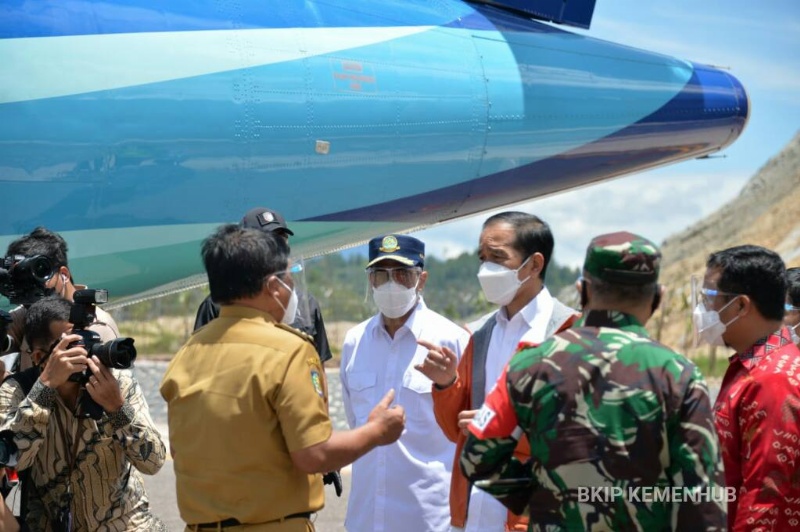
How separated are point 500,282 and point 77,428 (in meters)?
1.84

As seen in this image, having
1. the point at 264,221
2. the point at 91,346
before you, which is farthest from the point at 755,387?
the point at 91,346

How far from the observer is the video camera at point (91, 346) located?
404cm

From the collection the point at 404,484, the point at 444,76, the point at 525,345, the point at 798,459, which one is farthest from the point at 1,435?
the point at 444,76

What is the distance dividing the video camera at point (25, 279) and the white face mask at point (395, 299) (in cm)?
154

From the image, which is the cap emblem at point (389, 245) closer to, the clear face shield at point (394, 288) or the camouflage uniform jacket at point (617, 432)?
the clear face shield at point (394, 288)

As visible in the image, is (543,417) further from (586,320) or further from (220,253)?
(220,253)

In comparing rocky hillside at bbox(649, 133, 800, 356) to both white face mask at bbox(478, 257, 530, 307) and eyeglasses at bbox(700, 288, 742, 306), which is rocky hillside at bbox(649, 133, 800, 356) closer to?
white face mask at bbox(478, 257, 530, 307)

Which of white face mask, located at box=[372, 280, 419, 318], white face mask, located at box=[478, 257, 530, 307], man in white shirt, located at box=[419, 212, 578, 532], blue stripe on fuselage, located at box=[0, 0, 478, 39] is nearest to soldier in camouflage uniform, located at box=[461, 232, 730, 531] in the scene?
man in white shirt, located at box=[419, 212, 578, 532]

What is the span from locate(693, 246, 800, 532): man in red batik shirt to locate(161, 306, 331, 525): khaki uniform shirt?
1.44 m

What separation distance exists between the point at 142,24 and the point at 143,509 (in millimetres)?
3019

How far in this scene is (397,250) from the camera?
5168 mm

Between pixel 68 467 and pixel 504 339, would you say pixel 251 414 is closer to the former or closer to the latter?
pixel 68 467

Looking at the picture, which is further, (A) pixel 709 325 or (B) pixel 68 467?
(B) pixel 68 467

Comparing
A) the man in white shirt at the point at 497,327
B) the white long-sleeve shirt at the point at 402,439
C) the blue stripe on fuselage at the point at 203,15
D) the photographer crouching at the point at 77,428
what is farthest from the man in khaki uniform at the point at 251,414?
the blue stripe on fuselage at the point at 203,15
